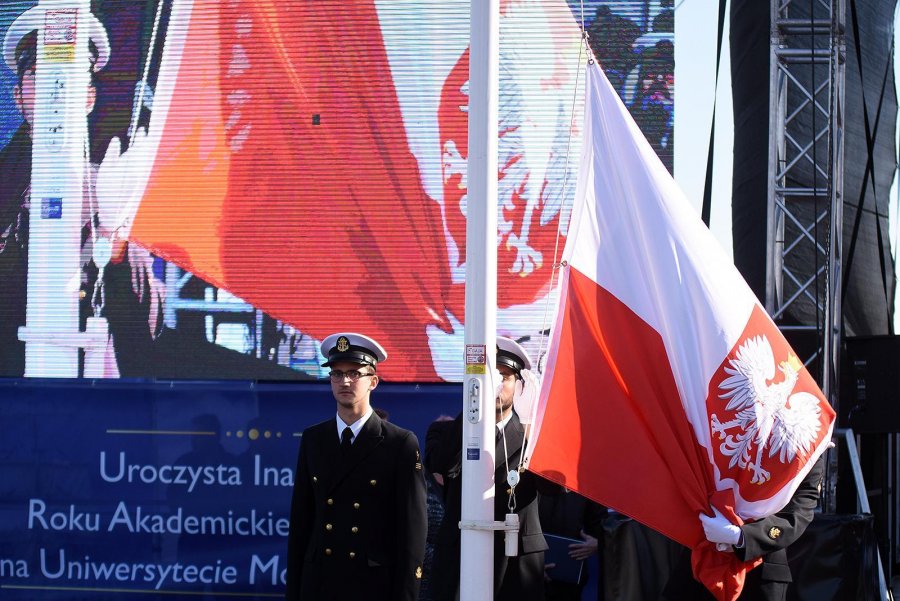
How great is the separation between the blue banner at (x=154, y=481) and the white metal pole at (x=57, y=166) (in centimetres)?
405

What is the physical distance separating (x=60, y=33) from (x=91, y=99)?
29.6 inches

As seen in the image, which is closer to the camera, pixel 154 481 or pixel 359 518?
pixel 359 518

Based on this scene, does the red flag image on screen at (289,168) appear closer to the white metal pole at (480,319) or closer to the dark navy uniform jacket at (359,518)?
the dark navy uniform jacket at (359,518)

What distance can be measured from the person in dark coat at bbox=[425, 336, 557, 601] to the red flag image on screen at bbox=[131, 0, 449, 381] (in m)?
5.59

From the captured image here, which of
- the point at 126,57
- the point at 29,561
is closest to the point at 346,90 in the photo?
the point at 126,57

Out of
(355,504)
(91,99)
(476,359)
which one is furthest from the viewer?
(91,99)

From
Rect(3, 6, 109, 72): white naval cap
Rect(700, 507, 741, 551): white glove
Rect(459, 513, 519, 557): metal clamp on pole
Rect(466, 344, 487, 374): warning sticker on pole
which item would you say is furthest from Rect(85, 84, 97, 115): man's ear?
Rect(700, 507, 741, 551): white glove

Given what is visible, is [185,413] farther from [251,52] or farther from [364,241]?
[251,52]

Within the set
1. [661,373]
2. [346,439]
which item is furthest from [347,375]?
[661,373]

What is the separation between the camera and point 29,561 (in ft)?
20.3

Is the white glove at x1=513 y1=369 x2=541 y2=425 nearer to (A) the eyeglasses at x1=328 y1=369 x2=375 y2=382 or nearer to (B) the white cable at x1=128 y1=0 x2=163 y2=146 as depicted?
(A) the eyeglasses at x1=328 y1=369 x2=375 y2=382

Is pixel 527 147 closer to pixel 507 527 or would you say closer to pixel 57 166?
pixel 57 166

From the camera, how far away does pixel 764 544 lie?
377 centimetres

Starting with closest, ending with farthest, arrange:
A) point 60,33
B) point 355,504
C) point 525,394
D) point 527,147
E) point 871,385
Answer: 1. point 355,504
2. point 525,394
3. point 871,385
4. point 527,147
5. point 60,33
